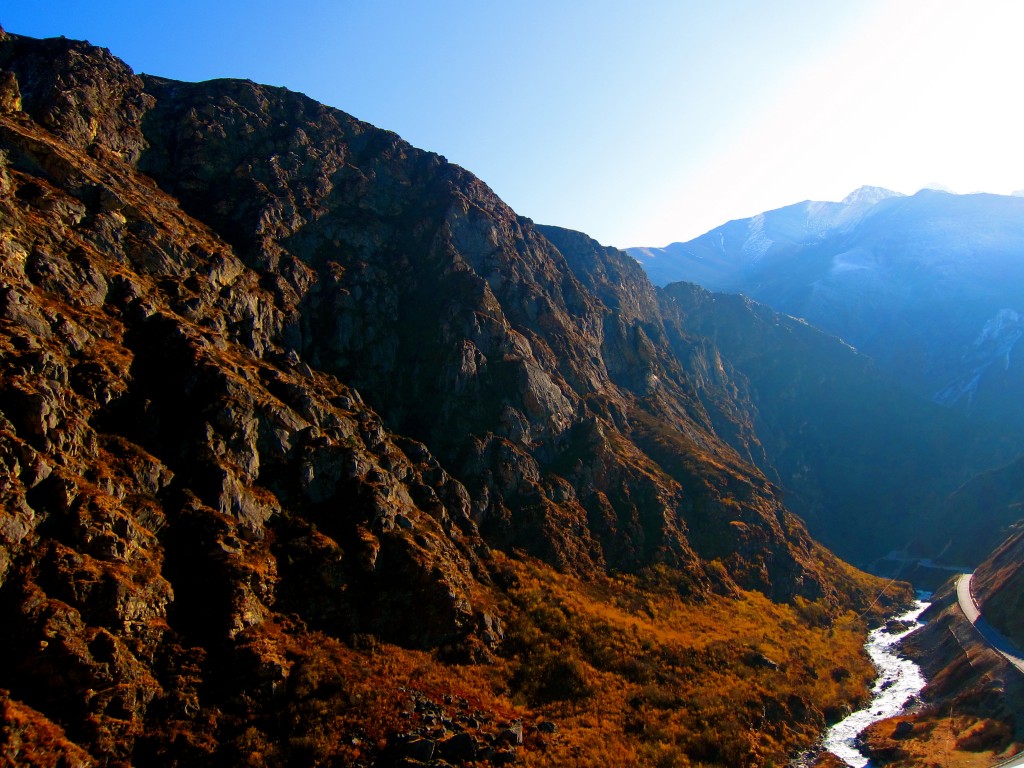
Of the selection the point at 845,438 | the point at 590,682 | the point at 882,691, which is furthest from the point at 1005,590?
the point at 845,438

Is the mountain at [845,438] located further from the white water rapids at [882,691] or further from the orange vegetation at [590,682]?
the orange vegetation at [590,682]

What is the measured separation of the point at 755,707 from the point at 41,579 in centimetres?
4764

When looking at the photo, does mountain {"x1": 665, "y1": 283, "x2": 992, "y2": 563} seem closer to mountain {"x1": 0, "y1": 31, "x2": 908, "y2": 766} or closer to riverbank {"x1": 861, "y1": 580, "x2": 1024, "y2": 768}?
mountain {"x1": 0, "y1": 31, "x2": 908, "y2": 766}

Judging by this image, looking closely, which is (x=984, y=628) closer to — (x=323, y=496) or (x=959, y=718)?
(x=959, y=718)

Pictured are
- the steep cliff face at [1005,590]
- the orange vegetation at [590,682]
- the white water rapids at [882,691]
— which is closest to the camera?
the orange vegetation at [590,682]

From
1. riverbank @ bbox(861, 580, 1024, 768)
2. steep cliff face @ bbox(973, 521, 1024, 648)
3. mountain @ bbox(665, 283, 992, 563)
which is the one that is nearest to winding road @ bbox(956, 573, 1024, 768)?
steep cliff face @ bbox(973, 521, 1024, 648)

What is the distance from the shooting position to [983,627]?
5781 cm

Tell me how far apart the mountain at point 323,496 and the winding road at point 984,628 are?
10954mm

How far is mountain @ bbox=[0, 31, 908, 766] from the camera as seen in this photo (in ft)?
94.5

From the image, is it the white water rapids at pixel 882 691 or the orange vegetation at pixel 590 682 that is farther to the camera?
the white water rapids at pixel 882 691

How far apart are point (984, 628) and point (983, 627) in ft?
1.29

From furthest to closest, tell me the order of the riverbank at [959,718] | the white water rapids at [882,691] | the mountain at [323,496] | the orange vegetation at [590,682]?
the white water rapids at [882,691] → the riverbank at [959,718] → the orange vegetation at [590,682] → the mountain at [323,496]

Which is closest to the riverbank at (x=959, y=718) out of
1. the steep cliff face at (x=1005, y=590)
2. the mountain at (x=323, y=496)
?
the steep cliff face at (x=1005, y=590)

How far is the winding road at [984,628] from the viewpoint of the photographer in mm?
46991
